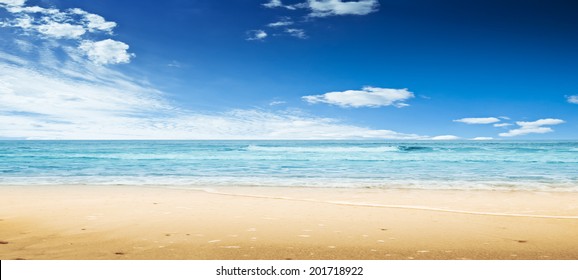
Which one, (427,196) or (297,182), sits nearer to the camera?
(427,196)

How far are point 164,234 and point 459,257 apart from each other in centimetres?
352

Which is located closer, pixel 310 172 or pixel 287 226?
pixel 287 226

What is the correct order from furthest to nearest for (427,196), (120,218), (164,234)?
(427,196) → (120,218) → (164,234)

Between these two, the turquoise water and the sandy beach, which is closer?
the sandy beach

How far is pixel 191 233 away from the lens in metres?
4.70

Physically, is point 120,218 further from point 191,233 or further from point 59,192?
point 59,192

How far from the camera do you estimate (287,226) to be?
512 cm

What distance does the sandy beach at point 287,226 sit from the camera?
13.0 feet

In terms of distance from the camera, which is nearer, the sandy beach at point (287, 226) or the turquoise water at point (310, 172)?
the sandy beach at point (287, 226)

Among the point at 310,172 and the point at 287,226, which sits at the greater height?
the point at 310,172

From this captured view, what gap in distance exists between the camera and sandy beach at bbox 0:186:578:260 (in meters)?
3.96
